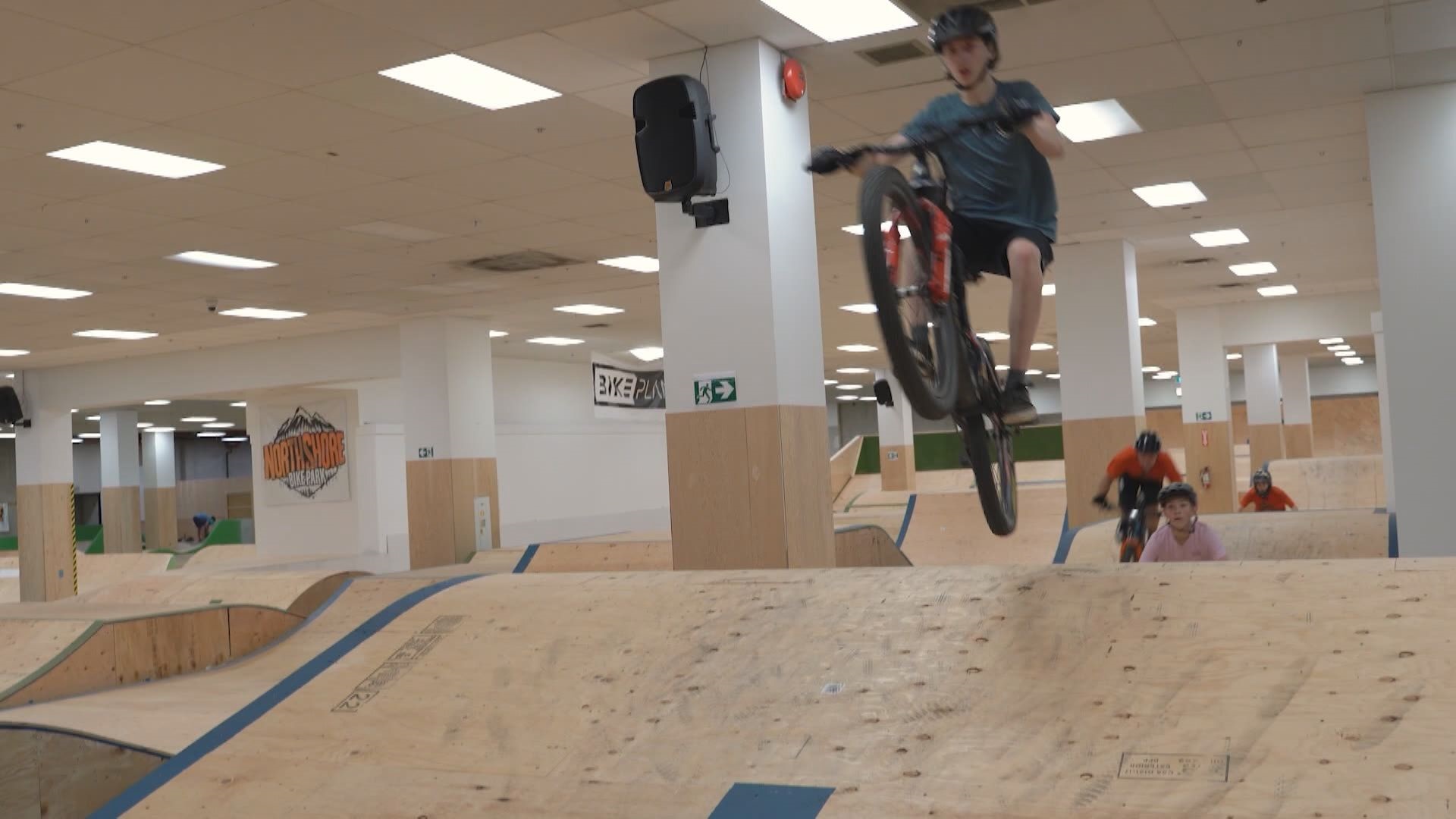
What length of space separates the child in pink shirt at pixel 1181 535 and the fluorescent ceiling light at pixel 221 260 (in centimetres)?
891

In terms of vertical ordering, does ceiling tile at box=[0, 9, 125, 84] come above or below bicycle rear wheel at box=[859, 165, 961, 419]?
above

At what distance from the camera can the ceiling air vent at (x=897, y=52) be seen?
259 inches

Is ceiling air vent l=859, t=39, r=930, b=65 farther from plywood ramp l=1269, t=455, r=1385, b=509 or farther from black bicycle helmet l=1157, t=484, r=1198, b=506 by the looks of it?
plywood ramp l=1269, t=455, r=1385, b=509

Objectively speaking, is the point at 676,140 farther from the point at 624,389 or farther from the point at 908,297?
the point at 624,389

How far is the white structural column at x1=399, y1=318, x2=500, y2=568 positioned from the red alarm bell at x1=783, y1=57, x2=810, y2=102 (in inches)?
361

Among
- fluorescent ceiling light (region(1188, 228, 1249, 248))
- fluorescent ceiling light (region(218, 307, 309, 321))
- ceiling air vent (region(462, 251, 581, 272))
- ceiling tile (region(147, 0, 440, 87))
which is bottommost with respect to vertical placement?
fluorescent ceiling light (region(218, 307, 309, 321))

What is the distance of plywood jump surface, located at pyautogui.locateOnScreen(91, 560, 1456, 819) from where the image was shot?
2.57 meters

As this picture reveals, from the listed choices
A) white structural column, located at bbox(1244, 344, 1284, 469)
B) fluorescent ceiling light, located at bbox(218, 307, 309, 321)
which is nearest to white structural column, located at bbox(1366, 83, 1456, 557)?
fluorescent ceiling light, located at bbox(218, 307, 309, 321)

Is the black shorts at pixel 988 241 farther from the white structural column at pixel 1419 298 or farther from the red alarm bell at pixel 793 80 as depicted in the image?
the white structural column at pixel 1419 298

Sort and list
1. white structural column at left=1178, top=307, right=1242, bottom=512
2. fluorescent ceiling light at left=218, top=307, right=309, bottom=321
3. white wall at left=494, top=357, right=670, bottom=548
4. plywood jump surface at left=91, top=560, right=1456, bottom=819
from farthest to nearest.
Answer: white wall at left=494, top=357, right=670, bottom=548 → white structural column at left=1178, top=307, right=1242, bottom=512 → fluorescent ceiling light at left=218, top=307, right=309, bottom=321 → plywood jump surface at left=91, top=560, right=1456, bottom=819

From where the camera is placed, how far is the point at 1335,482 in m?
17.5

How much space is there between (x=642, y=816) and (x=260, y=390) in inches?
656

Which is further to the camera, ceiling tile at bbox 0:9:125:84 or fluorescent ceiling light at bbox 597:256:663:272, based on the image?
fluorescent ceiling light at bbox 597:256:663:272

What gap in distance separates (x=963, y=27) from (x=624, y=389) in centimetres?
1846
